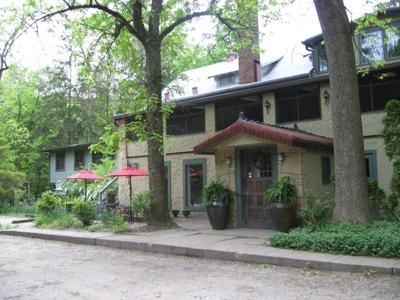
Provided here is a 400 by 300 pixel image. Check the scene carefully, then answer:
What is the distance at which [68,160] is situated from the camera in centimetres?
3331

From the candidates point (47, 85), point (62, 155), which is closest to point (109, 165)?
point (62, 155)

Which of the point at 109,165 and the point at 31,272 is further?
the point at 109,165

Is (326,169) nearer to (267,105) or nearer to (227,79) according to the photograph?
(267,105)

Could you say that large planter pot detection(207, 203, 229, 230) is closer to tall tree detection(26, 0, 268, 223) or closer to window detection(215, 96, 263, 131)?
tall tree detection(26, 0, 268, 223)

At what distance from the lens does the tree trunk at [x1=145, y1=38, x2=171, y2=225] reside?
14377mm

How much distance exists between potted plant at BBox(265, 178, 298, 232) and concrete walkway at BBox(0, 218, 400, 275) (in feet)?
1.88

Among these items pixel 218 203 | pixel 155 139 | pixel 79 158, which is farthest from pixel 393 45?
pixel 79 158

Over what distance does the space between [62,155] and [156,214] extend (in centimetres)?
2149

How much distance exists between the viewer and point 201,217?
60.5 feet

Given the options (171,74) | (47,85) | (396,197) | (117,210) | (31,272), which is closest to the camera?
(31,272)

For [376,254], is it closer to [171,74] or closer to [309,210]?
[309,210]

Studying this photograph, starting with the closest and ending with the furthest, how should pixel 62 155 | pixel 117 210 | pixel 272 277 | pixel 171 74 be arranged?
1. pixel 272 277
2. pixel 117 210
3. pixel 171 74
4. pixel 62 155

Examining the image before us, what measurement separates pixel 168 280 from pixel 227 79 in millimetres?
15018

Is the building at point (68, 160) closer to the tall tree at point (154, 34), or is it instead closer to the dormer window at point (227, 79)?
the dormer window at point (227, 79)
